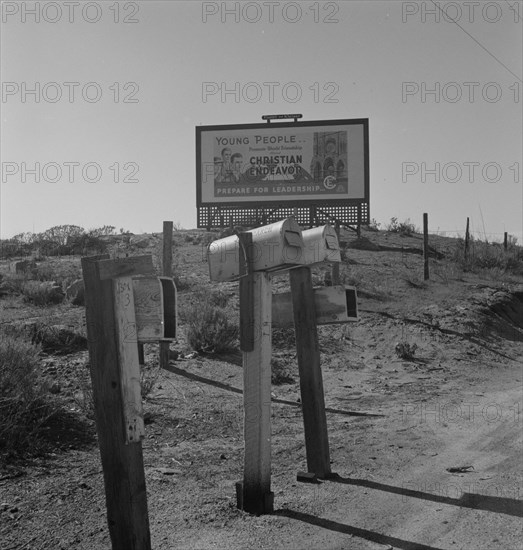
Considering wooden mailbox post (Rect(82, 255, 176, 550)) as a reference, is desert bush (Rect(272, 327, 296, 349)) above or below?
below

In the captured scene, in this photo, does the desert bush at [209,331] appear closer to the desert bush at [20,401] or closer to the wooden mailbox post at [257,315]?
the desert bush at [20,401]

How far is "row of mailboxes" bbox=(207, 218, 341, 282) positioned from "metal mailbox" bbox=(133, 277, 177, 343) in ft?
4.68

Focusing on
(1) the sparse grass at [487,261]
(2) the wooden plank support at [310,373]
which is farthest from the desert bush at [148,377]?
(1) the sparse grass at [487,261]

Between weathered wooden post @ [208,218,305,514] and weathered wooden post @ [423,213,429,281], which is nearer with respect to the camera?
weathered wooden post @ [208,218,305,514]

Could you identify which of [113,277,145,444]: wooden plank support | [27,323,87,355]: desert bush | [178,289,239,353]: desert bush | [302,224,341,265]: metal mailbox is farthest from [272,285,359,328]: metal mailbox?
[178,289,239,353]: desert bush

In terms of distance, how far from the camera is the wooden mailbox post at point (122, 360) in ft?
12.9

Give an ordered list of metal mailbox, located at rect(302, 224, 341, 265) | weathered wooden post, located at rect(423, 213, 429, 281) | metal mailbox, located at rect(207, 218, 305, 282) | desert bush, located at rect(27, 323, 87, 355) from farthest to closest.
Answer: weathered wooden post, located at rect(423, 213, 429, 281) → desert bush, located at rect(27, 323, 87, 355) → metal mailbox, located at rect(302, 224, 341, 265) → metal mailbox, located at rect(207, 218, 305, 282)

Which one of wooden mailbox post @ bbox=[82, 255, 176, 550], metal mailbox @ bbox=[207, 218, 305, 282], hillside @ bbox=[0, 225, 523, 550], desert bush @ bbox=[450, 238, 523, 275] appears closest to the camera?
wooden mailbox post @ bbox=[82, 255, 176, 550]

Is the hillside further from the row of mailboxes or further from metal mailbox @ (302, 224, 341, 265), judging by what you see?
metal mailbox @ (302, 224, 341, 265)

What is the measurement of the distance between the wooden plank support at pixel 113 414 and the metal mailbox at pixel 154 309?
0.10 m

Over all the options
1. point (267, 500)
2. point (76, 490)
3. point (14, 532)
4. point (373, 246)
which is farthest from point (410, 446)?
point (373, 246)

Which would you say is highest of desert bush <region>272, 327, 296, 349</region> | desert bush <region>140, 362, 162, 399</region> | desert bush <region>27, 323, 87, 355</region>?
desert bush <region>27, 323, 87, 355</region>

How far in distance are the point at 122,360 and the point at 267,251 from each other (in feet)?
5.63

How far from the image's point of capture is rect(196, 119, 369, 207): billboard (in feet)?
66.5
